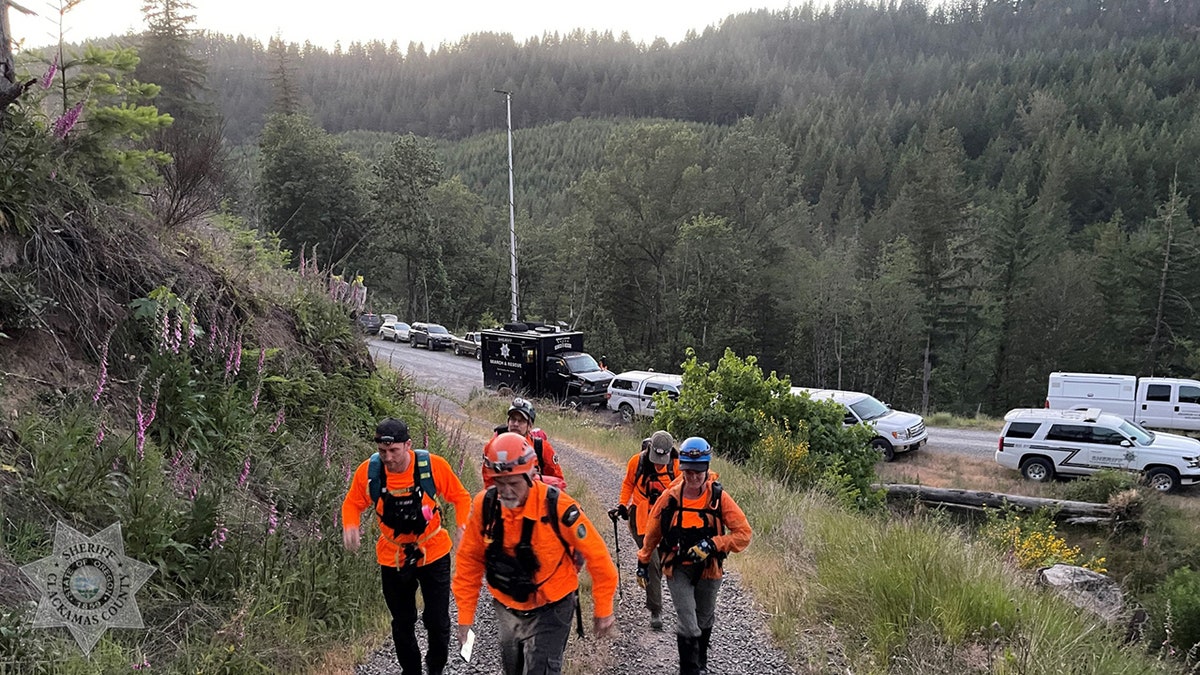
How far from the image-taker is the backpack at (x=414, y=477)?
13.0ft

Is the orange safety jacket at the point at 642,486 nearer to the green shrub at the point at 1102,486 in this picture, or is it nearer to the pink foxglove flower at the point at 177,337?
the pink foxglove flower at the point at 177,337

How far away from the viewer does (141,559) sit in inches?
163

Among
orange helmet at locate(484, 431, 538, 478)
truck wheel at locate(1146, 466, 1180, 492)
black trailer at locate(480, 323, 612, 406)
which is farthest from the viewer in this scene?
black trailer at locate(480, 323, 612, 406)

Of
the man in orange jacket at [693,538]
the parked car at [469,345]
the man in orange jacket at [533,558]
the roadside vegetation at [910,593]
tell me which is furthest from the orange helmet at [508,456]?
the parked car at [469,345]

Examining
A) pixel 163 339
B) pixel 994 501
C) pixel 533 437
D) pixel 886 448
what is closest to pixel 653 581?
pixel 533 437

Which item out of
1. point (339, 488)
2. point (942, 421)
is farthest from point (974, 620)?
point (942, 421)

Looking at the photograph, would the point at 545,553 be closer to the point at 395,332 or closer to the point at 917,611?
the point at 917,611

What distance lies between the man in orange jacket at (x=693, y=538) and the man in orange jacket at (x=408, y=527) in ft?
4.34

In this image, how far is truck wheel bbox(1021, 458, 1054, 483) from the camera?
56.7 ft

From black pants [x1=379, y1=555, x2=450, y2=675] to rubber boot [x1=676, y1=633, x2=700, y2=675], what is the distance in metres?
1.53

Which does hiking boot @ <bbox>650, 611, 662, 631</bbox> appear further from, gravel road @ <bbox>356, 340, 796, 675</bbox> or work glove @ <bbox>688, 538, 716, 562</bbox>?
work glove @ <bbox>688, 538, 716, 562</bbox>

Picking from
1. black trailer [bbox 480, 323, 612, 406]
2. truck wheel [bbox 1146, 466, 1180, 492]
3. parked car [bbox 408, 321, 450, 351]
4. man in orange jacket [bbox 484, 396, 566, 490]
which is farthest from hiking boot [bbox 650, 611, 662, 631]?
parked car [bbox 408, 321, 450, 351]

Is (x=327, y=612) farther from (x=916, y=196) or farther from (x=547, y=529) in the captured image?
(x=916, y=196)

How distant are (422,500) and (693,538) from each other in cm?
172
